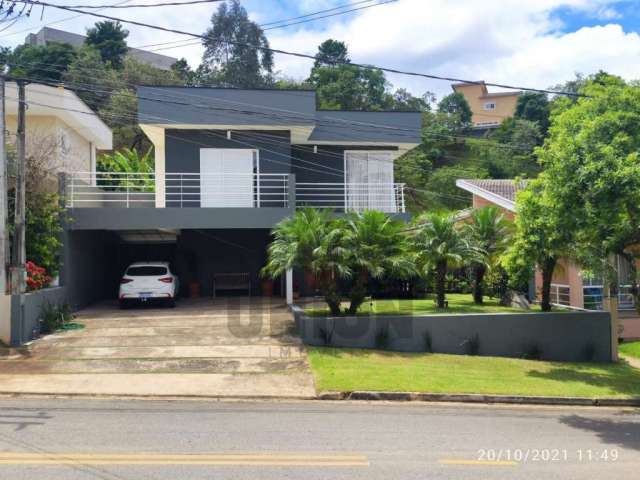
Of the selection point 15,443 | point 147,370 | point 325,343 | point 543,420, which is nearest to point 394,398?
point 543,420

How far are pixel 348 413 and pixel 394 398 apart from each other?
60.5 inches

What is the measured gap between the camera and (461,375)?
12.2 m

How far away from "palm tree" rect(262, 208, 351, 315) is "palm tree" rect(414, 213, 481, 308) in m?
3.05

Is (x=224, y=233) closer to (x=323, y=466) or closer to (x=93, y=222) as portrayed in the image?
(x=93, y=222)

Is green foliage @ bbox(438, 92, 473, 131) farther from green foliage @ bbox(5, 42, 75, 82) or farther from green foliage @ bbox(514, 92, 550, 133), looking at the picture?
green foliage @ bbox(5, 42, 75, 82)

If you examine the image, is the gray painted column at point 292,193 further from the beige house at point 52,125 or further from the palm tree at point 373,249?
the beige house at point 52,125

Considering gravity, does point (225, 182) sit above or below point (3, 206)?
above

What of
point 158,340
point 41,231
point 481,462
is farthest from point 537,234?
point 41,231

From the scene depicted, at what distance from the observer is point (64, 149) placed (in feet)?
66.2

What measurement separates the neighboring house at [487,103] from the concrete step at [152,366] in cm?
7631

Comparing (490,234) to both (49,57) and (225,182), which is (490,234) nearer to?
(225,182)

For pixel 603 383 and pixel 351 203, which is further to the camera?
pixel 351 203

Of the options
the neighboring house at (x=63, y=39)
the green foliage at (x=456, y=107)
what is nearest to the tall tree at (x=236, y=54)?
the neighboring house at (x=63, y=39)

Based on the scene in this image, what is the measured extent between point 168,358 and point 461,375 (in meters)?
6.14
